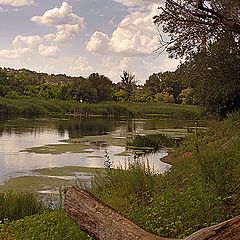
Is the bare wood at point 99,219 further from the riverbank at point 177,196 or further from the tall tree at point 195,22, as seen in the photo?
the tall tree at point 195,22

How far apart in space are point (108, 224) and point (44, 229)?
3.37m

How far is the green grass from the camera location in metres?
7.24

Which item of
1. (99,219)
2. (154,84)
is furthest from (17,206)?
(154,84)

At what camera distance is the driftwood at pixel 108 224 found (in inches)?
156

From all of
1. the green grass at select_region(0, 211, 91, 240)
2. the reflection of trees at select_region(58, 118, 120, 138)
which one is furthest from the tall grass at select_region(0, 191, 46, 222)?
the reflection of trees at select_region(58, 118, 120, 138)

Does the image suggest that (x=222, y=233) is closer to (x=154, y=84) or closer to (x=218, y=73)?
(x=218, y=73)

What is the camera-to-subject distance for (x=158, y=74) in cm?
9262

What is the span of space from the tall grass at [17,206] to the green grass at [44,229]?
1519 mm

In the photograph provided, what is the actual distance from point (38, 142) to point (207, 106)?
34.3 feet

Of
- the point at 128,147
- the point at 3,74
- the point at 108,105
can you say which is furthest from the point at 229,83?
the point at 3,74

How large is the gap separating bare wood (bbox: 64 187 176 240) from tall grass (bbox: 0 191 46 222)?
5029 mm

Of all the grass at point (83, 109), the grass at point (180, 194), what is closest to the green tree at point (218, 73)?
the grass at point (180, 194)

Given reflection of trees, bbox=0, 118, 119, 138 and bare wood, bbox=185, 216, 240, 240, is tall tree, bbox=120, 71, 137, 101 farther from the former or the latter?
bare wood, bbox=185, 216, 240, 240

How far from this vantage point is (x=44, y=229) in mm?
7684
